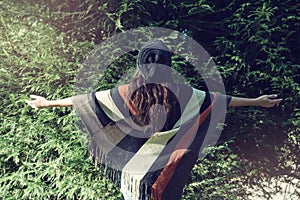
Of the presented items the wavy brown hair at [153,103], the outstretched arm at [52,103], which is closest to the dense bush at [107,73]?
the outstretched arm at [52,103]

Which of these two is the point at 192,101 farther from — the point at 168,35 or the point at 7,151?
the point at 7,151

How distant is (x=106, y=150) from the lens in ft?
8.50

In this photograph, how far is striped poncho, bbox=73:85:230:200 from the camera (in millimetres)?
2455

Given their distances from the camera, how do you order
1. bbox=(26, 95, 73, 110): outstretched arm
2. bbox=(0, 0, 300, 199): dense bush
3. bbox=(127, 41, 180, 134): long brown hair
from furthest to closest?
bbox=(0, 0, 300, 199): dense bush < bbox=(26, 95, 73, 110): outstretched arm < bbox=(127, 41, 180, 134): long brown hair

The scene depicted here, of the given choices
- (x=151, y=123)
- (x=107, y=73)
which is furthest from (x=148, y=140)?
(x=107, y=73)

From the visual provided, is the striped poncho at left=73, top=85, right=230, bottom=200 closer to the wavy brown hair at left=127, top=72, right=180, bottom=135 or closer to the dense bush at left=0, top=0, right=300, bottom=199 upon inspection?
the wavy brown hair at left=127, top=72, right=180, bottom=135

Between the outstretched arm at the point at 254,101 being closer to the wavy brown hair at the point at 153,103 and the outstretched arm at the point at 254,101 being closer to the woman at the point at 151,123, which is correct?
the woman at the point at 151,123

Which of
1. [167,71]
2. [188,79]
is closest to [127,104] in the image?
[167,71]

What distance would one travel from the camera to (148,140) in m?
2.46

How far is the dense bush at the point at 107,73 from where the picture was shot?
12.2 ft

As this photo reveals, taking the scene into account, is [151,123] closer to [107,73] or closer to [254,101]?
[254,101]

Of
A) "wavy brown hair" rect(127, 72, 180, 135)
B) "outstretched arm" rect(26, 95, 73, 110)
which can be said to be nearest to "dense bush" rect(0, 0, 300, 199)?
"outstretched arm" rect(26, 95, 73, 110)

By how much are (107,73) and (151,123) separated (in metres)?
1.47

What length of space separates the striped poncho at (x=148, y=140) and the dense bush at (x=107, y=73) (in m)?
1.18
